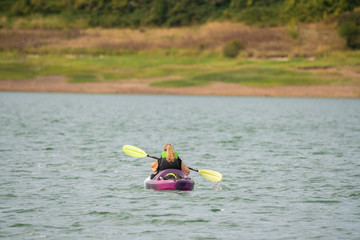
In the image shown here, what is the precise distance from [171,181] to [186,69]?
9048cm

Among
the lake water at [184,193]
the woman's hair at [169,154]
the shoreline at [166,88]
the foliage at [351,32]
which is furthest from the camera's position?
the foliage at [351,32]

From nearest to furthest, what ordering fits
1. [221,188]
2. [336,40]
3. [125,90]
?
[221,188] → [125,90] → [336,40]

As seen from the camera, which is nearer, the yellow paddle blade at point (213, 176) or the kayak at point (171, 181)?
the kayak at point (171, 181)

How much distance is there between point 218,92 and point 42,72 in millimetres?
30360

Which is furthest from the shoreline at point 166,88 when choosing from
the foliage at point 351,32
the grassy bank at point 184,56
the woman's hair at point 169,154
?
the woman's hair at point 169,154

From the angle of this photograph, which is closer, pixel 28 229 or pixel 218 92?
pixel 28 229

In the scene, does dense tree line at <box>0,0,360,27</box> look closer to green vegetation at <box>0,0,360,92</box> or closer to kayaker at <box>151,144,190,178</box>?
green vegetation at <box>0,0,360,92</box>

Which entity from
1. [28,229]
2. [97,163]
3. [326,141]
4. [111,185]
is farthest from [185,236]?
[326,141]

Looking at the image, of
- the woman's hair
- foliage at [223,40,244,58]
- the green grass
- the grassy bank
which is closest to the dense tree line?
the grassy bank

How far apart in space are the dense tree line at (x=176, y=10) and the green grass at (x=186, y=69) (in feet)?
48.1

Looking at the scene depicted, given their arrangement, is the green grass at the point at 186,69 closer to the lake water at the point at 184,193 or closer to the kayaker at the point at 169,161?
the lake water at the point at 184,193

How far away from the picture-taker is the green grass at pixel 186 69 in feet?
338

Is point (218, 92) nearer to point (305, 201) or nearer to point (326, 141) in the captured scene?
point (326, 141)

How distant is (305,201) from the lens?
64.8 feet
